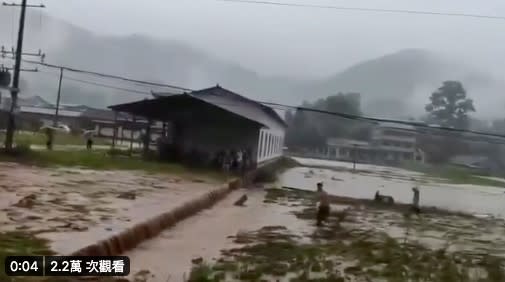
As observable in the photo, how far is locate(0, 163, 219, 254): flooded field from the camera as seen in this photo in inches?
385

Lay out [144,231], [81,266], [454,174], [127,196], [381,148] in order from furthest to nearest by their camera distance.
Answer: [454,174], [381,148], [127,196], [144,231], [81,266]

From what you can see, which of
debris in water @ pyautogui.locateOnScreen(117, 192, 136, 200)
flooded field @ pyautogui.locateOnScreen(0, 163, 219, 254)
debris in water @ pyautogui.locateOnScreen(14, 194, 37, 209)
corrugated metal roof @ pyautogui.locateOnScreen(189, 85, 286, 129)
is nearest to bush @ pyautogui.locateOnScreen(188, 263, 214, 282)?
flooded field @ pyautogui.locateOnScreen(0, 163, 219, 254)

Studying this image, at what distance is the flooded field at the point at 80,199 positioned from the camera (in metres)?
9.79

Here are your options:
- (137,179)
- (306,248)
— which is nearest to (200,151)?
(137,179)

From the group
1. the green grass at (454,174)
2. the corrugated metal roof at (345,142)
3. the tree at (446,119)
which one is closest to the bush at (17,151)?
the corrugated metal roof at (345,142)

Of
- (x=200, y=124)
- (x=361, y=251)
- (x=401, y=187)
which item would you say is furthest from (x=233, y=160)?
(x=361, y=251)

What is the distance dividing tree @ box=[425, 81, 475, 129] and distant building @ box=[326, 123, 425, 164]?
1366 millimetres

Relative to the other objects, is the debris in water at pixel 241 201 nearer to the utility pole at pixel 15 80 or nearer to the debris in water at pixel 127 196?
the debris in water at pixel 127 196

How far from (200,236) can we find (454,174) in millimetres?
21152

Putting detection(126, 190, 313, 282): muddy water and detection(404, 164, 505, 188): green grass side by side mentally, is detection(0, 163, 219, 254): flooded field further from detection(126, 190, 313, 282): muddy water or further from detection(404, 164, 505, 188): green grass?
detection(404, 164, 505, 188): green grass

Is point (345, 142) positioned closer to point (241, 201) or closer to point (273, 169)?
point (241, 201)

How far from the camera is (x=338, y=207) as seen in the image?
794 inches

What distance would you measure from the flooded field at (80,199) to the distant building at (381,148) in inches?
279

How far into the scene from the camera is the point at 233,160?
Answer: 97.0 feet
